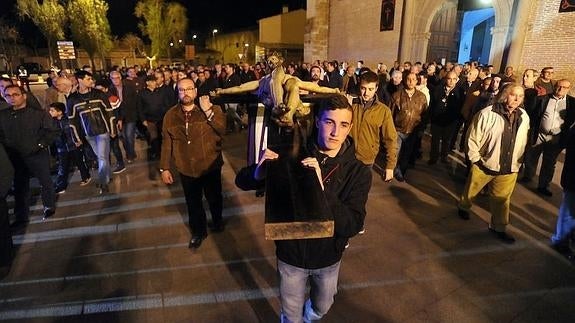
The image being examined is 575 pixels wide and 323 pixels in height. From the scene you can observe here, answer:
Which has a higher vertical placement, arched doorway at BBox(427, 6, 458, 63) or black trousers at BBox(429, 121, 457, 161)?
arched doorway at BBox(427, 6, 458, 63)

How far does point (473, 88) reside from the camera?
7312 mm

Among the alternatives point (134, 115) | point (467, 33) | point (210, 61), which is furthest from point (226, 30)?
point (134, 115)

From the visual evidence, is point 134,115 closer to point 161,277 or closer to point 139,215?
point 139,215

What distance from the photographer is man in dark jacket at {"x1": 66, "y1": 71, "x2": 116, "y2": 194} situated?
546 centimetres

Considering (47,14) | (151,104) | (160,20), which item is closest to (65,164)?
(151,104)

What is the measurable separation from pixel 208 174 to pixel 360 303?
2105 mm

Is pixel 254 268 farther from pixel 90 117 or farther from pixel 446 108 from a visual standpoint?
pixel 446 108

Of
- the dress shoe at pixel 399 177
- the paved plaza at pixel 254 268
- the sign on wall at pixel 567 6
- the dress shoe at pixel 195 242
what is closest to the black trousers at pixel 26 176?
the paved plaza at pixel 254 268

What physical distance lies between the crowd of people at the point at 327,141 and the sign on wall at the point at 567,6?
13.9 feet

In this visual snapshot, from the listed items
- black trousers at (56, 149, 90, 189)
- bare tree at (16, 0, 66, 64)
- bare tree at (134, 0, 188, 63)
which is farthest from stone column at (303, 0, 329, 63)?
bare tree at (134, 0, 188, 63)

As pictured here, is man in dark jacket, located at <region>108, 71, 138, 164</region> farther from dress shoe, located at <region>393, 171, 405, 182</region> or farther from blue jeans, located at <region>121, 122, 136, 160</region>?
dress shoe, located at <region>393, 171, 405, 182</region>

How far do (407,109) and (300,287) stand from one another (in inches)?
177

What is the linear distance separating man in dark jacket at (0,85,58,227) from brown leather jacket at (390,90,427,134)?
17.0 ft

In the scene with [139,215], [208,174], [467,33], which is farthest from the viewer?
[467,33]
